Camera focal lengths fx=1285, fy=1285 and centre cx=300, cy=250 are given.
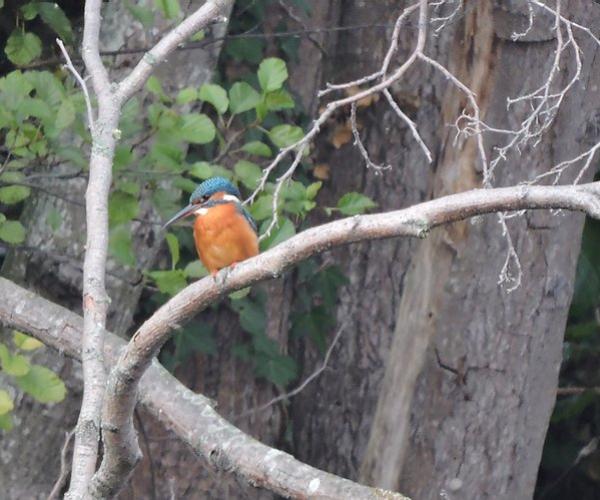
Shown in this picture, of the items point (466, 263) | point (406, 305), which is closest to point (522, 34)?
point (466, 263)

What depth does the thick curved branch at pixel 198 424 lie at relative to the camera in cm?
251

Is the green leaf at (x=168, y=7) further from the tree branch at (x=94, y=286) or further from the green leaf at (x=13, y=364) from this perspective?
the green leaf at (x=13, y=364)

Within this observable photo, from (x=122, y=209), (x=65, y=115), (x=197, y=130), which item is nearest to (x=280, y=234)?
(x=197, y=130)

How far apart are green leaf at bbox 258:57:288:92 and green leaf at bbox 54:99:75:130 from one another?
511 millimetres

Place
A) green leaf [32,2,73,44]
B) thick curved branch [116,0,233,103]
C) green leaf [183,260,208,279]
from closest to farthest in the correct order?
thick curved branch [116,0,233,103]
green leaf [183,260,208,279]
green leaf [32,2,73,44]

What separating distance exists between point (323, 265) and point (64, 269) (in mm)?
968

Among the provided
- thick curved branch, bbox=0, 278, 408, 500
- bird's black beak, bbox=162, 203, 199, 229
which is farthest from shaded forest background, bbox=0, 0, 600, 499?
thick curved branch, bbox=0, 278, 408, 500

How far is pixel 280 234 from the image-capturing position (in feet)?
10.4

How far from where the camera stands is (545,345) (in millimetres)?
3697

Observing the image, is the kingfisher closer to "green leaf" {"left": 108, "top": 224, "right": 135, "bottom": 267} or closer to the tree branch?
"green leaf" {"left": 108, "top": 224, "right": 135, "bottom": 267}

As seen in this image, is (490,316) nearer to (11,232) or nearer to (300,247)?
(11,232)

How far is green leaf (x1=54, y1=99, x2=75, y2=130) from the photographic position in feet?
10.4

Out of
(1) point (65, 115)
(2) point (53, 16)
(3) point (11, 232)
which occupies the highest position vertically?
(2) point (53, 16)

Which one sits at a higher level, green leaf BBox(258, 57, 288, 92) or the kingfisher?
green leaf BBox(258, 57, 288, 92)
